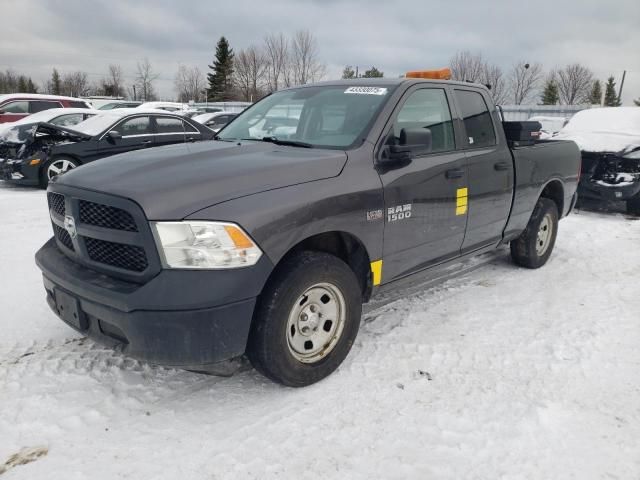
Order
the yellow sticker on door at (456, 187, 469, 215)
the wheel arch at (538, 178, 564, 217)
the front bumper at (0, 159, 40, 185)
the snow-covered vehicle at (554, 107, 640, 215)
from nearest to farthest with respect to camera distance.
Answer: the yellow sticker on door at (456, 187, 469, 215) → the wheel arch at (538, 178, 564, 217) → the snow-covered vehicle at (554, 107, 640, 215) → the front bumper at (0, 159, 40, 185)

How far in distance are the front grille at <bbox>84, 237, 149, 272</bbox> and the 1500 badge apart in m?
1.55

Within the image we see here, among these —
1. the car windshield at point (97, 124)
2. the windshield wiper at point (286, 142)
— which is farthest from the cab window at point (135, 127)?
the windshield wiper at point (286, 142)

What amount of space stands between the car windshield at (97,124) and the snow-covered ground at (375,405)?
617 centimetres

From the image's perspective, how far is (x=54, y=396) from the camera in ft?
9.40

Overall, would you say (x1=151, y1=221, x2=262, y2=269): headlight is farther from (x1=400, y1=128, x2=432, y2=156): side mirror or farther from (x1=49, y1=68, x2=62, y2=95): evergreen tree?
(x1=49, y1=68, x2=62, y2=95): evergreen tree

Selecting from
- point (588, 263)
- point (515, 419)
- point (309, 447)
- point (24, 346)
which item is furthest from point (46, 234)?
point (588, 263)

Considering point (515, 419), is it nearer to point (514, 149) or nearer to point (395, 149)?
point (395, 149)

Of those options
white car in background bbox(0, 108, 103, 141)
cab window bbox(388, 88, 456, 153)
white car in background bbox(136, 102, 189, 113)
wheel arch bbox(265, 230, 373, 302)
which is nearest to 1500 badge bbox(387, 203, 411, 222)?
wheel arch bbox(265, 230, 373, 302)

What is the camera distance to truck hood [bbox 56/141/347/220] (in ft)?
8.16

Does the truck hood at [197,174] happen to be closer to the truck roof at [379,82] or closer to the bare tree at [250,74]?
the truck roof at [379,82]

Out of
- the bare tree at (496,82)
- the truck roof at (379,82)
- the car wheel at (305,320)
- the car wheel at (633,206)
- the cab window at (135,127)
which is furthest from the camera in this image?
the bare tree at (496,82)

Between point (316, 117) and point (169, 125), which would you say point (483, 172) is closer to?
point (316, 117)

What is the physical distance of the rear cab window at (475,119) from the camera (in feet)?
13.5

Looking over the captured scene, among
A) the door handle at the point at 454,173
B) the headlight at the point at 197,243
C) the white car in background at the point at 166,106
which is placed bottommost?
the headlight at the point at 197,243
